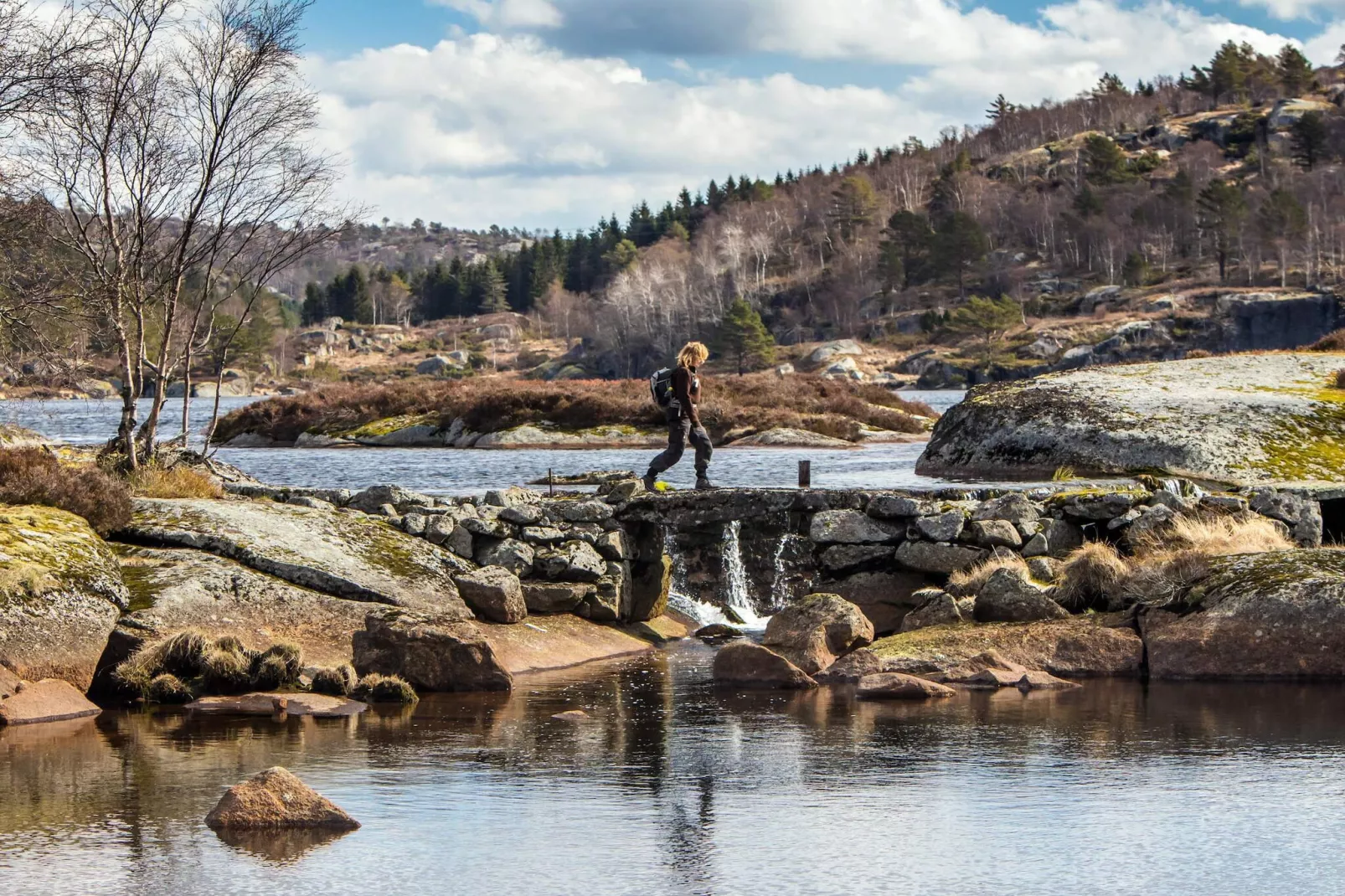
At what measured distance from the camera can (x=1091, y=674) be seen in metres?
15.9

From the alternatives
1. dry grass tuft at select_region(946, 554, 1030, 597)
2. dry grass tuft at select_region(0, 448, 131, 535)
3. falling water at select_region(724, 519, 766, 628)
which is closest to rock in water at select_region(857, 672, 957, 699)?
dry grass tuft at select_region(946, 554, 1030, 597)

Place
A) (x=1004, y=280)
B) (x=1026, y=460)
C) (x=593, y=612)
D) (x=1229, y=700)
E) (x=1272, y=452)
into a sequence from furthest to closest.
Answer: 1. (x=1004, y=280)
2. (x=1026, y=460)
3. (x=1272, y=452)
4. (x=593, y=612)
5. (x=1229, y=700)

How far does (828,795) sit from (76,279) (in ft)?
51.9

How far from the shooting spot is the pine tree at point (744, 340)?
495 ft

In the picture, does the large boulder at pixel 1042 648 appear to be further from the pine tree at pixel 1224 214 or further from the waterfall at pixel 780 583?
the pine tree at pixel 1224 214

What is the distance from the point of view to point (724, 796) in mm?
10578

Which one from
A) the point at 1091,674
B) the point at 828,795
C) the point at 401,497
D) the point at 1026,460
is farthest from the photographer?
the point at 1026,460

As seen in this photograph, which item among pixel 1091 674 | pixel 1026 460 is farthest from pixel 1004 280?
pixel 1091 674

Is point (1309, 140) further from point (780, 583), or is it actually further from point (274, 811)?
point (274, 811)

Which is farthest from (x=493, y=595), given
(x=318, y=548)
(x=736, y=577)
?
(x=736, y=577)

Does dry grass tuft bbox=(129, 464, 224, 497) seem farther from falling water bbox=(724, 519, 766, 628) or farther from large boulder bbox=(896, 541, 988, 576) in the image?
large boulder bbox=(896, 541, 988, 576)

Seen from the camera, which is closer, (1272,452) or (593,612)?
(593,612)

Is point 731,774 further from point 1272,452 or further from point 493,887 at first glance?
point 1272,452

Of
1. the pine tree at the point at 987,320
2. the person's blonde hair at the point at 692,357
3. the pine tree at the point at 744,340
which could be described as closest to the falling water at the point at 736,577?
the person's blonde hair at the point at 692,357
